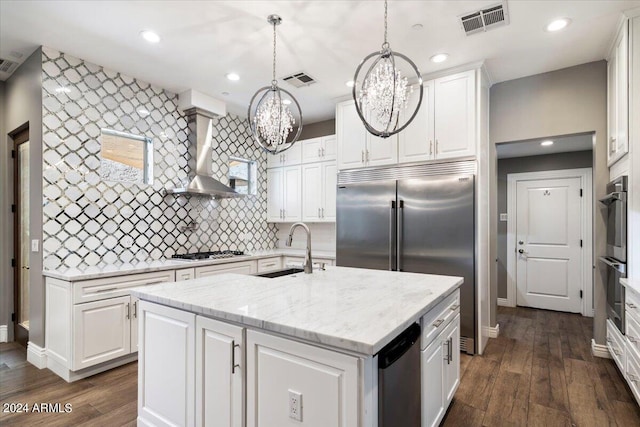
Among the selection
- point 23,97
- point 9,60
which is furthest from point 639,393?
point 9,60

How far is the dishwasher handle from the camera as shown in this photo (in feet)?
4.26

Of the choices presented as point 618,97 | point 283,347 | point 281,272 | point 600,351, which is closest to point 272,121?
point 281,272

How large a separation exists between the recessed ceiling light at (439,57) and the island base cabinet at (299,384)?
118 inches

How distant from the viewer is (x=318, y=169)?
4832 mm

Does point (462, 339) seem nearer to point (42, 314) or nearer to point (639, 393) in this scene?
point (639, 393)

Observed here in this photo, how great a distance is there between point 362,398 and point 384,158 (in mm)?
3006

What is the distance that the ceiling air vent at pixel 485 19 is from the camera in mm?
2484

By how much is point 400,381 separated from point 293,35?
8.80 feet

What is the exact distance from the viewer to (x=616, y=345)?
9.23 feet

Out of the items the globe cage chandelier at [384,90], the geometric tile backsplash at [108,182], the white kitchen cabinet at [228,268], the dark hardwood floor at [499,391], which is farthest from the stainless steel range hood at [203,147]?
the globe cage chandelier at [384,90]

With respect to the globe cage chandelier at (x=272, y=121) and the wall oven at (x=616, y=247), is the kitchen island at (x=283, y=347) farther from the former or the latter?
the wall oven at (x=616, y=247)

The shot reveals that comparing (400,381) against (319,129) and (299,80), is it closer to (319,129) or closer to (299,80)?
(299,80)

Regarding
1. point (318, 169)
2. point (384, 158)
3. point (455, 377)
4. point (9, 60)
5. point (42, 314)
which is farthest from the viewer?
point (318, 169)

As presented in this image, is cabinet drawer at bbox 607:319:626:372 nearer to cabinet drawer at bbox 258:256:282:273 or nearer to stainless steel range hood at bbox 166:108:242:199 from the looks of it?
cabinet drawer at bbox 258:256:282:273
